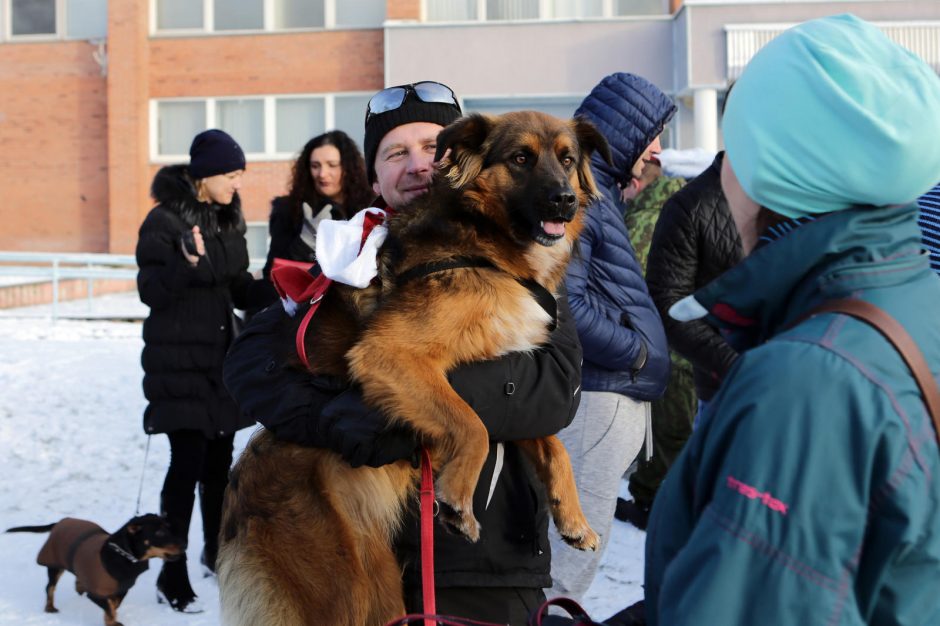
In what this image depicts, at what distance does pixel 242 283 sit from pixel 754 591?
16.6ft

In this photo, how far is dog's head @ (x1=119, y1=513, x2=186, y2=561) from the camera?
502 cm

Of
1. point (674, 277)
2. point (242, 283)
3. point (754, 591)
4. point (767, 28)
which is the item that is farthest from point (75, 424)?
point (767, 28)

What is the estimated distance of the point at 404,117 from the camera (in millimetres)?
2775

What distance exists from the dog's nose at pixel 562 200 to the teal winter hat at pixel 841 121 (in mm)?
1692

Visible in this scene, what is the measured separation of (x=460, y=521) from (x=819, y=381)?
4.54 feet

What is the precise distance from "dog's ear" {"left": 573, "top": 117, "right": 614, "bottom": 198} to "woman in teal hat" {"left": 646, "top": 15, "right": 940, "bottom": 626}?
1.97m

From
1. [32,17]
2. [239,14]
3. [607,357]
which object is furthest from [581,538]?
[32,17]

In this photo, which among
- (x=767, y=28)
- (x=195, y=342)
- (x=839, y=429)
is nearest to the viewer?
(x=839, y=429)

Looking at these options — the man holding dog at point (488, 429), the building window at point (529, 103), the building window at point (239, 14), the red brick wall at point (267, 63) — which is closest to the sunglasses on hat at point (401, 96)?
the man holding dog at point (488, 429)

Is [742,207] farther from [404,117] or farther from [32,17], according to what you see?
[32,17]

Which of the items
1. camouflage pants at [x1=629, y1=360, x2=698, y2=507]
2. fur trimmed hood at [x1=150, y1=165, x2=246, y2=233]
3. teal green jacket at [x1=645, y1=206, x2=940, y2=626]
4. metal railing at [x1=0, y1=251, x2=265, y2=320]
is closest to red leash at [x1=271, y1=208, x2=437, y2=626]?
teal green jacket at [x1=645, y1=206, x2=940, y2=626]

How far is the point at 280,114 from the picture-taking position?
76.8 ft

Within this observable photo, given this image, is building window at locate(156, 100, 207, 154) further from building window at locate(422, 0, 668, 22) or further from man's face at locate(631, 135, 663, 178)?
man's face at locate(631, 135, 663, 178)

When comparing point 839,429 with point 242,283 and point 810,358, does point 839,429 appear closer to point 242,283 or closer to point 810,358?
point 810,358
